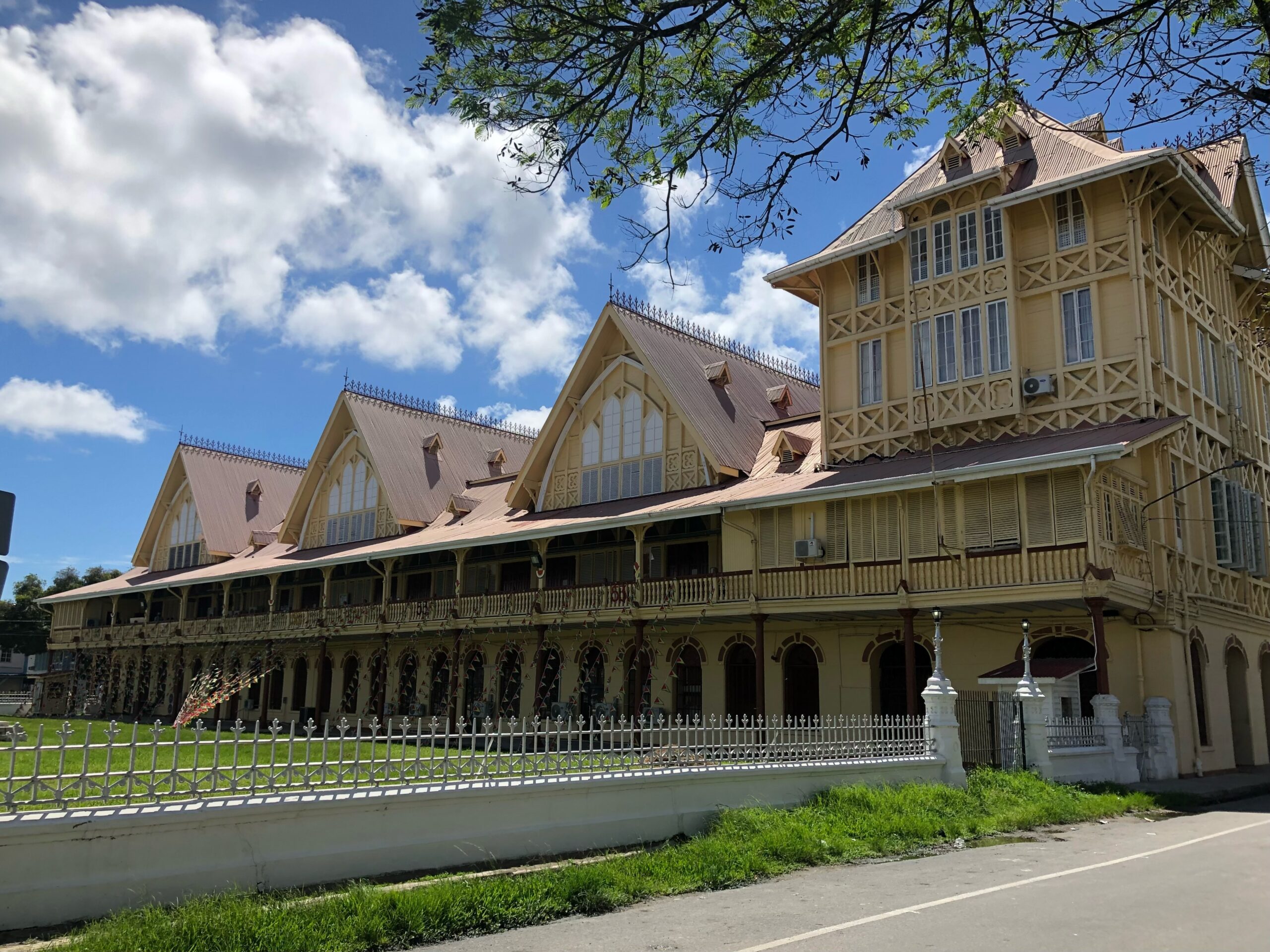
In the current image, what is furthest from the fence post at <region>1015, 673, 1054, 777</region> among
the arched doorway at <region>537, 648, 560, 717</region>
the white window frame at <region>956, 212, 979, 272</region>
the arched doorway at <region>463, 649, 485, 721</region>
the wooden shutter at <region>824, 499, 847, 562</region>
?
the arched doorway at <region>463, 649, 485, 721</region>

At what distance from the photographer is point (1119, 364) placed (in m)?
21.5

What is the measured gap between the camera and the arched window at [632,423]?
31.0 m

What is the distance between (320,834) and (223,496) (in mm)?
43705

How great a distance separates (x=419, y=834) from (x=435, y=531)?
26.1m

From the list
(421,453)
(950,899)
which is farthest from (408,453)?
(950,899)

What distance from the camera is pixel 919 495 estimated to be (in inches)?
878

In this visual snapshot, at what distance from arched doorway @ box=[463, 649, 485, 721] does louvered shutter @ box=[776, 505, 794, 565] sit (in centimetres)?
1248

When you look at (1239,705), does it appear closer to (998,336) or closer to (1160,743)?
(1160,743)

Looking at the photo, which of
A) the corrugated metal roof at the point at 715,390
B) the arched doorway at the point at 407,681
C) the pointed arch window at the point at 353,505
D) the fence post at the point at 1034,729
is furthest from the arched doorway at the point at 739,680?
the pointed arch window at the point at 353,505

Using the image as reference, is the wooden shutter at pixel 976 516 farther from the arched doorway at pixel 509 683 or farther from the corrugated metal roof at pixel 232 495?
the corrugated metal roof at pixel 232 495

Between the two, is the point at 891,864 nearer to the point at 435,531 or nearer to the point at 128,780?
the point at 128,780

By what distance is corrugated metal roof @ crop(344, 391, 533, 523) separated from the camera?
127ft

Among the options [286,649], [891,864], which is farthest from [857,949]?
[286,649]

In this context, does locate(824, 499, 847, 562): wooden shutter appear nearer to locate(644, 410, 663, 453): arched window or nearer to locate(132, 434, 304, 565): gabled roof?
locate(644, 410, 663, 453): arched window
